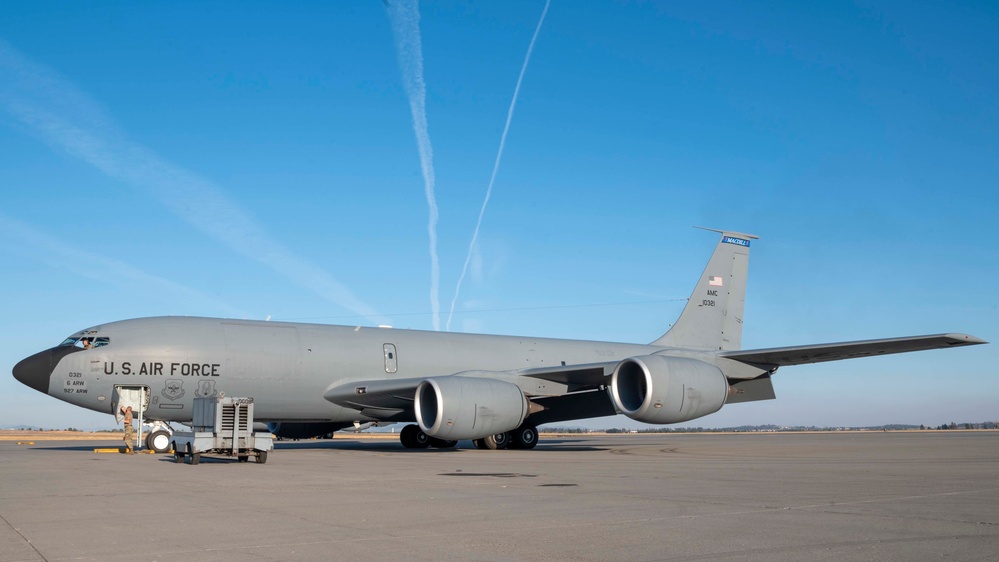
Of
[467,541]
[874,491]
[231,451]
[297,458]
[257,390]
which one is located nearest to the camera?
[467,541]

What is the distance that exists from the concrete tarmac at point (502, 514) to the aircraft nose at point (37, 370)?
21.8 feet

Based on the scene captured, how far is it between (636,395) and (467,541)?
1605 centimetres

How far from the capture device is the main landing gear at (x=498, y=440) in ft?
81.8

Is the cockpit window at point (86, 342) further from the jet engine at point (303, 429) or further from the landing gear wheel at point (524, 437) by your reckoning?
the landing gear wheel at point (524, 437)

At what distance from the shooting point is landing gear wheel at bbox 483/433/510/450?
24.7 metres

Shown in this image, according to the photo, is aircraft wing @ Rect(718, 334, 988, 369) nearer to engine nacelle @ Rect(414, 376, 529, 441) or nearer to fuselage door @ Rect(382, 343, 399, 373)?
engine nacelle @ Rect(414, 376, 529, 441)

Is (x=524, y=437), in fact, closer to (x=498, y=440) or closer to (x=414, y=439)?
(x=498, y=440)

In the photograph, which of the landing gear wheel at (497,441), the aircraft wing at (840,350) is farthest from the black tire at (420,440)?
the aircraft wing at (840,350)

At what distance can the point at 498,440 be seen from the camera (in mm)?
25000

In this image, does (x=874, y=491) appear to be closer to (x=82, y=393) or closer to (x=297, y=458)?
(x=297, y=458)

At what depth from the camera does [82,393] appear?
20.5 meters

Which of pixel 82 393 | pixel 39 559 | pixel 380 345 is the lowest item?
pixel 39 559

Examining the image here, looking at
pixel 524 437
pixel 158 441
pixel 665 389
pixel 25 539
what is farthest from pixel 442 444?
pixel 25 539

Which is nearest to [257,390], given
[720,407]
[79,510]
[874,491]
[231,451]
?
[231,451]
